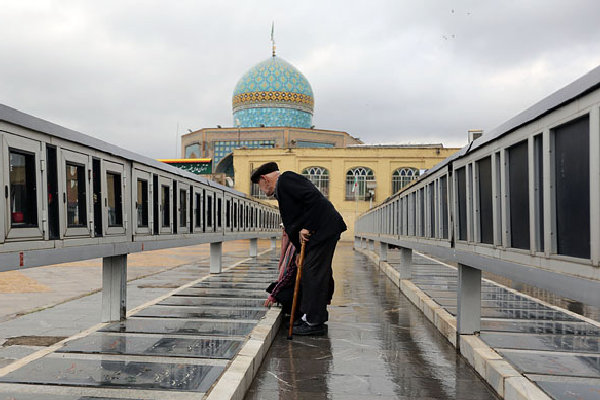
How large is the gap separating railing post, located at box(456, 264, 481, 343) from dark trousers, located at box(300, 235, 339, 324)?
1.44 metres

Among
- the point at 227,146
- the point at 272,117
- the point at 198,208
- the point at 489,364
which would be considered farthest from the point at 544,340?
the point at 272,117

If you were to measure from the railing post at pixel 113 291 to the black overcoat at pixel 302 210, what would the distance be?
193 cm

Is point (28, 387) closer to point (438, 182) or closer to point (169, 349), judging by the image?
point (169, 349)

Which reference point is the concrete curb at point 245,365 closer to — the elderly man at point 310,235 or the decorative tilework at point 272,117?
the elderly man at point 310,235

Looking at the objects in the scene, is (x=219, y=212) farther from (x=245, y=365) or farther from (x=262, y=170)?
(x=245, y=365)

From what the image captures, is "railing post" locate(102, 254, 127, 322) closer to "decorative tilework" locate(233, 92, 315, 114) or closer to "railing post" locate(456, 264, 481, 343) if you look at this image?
"railing post" locate(456, 264, 481, 343)

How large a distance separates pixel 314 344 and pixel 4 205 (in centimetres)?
315

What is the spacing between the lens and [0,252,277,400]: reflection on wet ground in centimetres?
344

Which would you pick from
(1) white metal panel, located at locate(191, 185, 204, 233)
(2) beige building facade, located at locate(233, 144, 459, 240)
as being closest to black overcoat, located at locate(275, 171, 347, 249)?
(1) white metal panel, located at locate(191, 185, 204, 233)

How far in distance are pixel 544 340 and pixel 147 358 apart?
148 inches

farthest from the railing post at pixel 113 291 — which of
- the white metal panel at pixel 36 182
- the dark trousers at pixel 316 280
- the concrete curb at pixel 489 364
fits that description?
the concrete curb at pixel 489 364

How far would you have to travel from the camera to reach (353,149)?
41031 millimetres

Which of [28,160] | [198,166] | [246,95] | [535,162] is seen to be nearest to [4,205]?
[28,160]

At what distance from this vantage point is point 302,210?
19.1 feet
